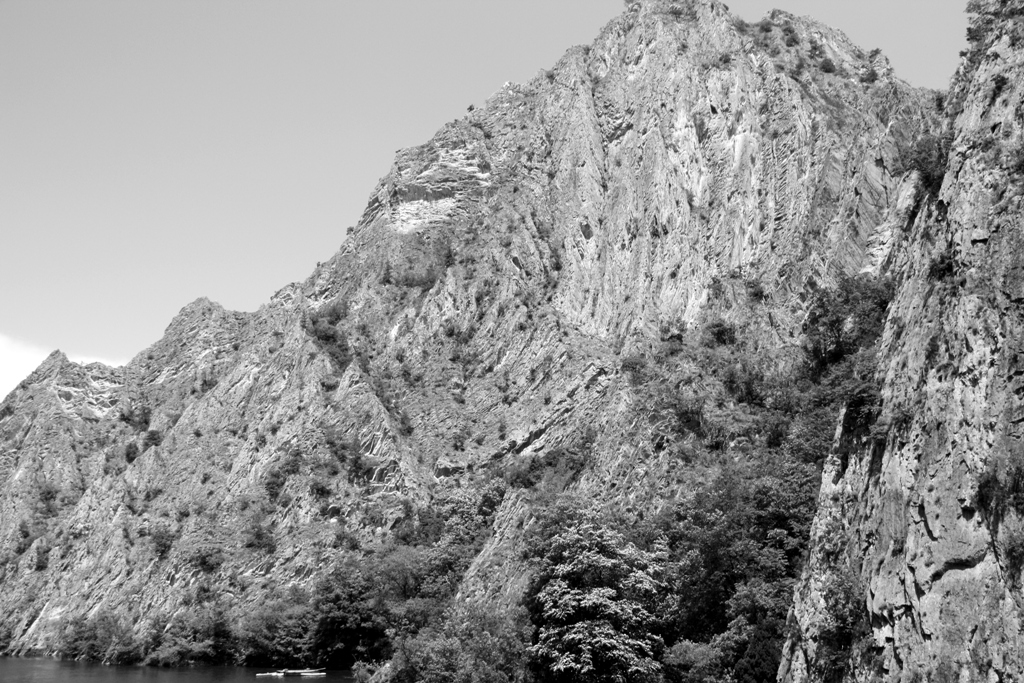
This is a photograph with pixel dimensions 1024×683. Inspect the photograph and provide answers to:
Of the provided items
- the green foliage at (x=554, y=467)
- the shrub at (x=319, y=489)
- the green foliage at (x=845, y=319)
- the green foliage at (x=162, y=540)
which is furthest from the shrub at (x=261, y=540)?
the green foliage at (x=845, y=319)

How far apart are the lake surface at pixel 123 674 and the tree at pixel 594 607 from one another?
2454 cm

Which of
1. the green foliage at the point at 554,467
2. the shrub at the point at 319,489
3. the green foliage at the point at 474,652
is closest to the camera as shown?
the green foliage at the point at 474,652

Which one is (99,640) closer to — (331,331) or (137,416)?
(331,331)

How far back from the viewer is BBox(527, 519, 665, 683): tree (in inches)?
1822

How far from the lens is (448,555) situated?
7075cm

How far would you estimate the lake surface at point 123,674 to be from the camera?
6800 centimetres

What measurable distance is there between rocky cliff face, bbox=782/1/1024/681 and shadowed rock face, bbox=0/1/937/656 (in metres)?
26.6

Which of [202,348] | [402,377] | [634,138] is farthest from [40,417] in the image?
[634,138]

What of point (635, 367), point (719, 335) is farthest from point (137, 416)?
point (719, 335)

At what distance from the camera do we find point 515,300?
9206 centimetres

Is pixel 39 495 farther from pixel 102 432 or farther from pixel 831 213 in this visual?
pixel 831 213

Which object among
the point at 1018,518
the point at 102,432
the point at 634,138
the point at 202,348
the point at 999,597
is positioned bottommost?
the point at 999,597

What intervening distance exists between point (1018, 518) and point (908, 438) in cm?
661

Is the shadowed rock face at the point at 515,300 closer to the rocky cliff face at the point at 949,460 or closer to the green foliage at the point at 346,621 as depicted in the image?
the green foliage at the point at 346,621
